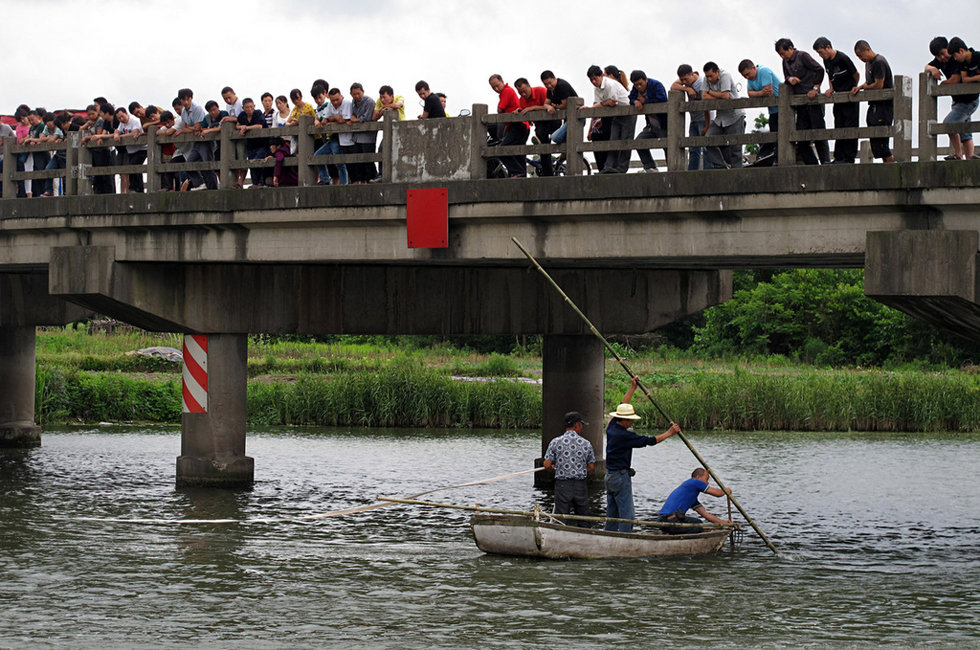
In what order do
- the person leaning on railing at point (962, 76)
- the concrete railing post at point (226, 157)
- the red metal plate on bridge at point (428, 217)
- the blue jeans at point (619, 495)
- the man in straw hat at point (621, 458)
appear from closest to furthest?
the person leaning on railing at point (962, 76) < the man in straw hat at point (621, 458) < the blue jeans at point (619, 495) < the red metal plate on bridge at point (428, 217) < the concrete railing post at point (226, 157)

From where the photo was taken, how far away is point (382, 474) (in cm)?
2555

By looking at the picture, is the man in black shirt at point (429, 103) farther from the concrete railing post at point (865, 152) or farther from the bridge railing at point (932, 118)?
the concrete railing post at point (865, 152)

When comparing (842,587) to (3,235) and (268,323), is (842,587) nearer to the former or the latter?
(268,323)

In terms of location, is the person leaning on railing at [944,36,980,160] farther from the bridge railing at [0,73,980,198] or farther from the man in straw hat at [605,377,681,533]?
the man in straw hat at [605,377,681,533]

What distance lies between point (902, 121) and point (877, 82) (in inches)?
19.9

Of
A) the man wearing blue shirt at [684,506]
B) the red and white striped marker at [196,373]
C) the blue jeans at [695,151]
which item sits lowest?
the man wearing blue shirt at [684,506]

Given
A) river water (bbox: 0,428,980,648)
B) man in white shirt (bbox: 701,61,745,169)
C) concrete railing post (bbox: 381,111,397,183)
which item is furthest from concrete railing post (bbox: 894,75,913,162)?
concrete railing post (bbox: 381,111,397,183)

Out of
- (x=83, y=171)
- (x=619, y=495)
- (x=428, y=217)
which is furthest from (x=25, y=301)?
(x=619, y=495)

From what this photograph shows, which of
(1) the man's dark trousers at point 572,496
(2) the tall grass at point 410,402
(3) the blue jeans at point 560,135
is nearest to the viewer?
(1) the man's dark trousers at point 572,496

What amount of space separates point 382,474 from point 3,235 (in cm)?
753

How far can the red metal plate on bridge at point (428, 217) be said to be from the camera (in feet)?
59.6

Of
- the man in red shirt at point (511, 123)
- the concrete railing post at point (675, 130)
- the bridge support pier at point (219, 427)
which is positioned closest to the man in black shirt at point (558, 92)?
the man in red shirt at point (511, 123)

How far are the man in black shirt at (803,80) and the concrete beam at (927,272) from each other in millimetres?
1529

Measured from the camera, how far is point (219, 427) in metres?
22.0
